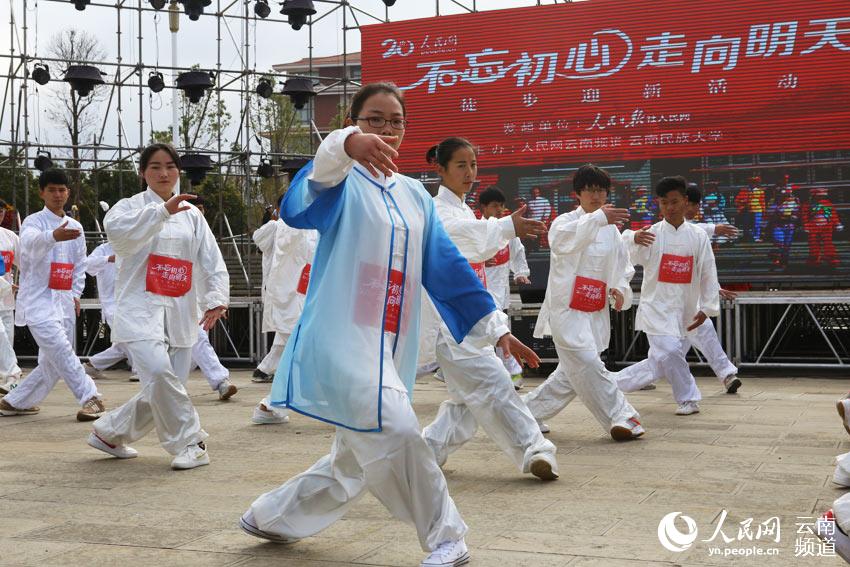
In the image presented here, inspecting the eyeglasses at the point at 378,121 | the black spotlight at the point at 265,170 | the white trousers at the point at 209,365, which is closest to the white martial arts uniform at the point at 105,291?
the white trousers at the point at 209,365

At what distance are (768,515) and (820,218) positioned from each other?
798 centimetres

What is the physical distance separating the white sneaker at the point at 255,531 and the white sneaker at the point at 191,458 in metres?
1.93

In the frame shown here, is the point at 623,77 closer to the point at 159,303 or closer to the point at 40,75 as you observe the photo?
the point at 159,303

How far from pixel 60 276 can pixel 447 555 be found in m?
6.34

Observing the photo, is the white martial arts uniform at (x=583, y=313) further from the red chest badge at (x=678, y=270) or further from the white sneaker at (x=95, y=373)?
the white sneaker at (x=95, y=373)

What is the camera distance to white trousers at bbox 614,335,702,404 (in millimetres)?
8172

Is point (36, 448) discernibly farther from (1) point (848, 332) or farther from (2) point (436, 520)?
(1) point (848, 332)

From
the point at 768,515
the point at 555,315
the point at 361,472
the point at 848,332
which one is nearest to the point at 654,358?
the point at 555,315

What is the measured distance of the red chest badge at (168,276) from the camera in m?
5.92

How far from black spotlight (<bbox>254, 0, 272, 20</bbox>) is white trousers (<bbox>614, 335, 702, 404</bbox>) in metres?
13.4

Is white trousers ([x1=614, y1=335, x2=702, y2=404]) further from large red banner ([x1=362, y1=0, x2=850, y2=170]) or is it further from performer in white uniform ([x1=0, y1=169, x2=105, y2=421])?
large red banner ([x1=362, y1=0, x2=850, y2=170])

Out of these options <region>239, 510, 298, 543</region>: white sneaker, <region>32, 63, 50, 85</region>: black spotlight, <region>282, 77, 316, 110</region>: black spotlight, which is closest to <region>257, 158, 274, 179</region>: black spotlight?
<region>282, 77, 316, 110</region>: black spotlight

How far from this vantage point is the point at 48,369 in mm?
8422

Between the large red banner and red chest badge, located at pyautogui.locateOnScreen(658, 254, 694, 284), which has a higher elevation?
the large red banner
